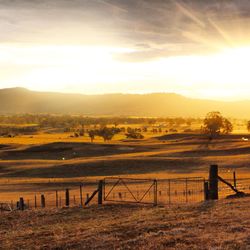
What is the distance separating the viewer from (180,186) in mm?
43062

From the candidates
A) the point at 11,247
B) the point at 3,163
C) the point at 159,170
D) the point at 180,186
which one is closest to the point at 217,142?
the point at 159,170

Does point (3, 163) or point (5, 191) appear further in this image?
point (3, 163)

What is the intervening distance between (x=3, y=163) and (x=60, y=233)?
59.1 m

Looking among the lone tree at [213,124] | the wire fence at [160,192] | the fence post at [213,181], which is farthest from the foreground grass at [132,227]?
the lone tree at [213,124]

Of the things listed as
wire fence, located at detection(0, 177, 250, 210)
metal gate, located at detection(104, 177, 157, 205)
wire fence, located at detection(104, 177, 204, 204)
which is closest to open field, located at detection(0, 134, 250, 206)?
wire fence, located at detection(0, 177, 250, 210)

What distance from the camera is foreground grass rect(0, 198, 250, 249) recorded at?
14477 mm

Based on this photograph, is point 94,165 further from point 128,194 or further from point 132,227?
point 132,227

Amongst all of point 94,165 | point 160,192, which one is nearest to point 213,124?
point 94,165

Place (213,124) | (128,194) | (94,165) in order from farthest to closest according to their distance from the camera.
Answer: (213,124)
(94,165)
(128,194)

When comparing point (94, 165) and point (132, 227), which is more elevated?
point (132, 227)

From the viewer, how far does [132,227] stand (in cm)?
1731

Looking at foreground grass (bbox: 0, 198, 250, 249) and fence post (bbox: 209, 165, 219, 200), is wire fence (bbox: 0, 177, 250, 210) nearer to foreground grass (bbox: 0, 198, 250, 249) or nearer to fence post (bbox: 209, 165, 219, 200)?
fence post (bbox: 209, 165, 219, 200)

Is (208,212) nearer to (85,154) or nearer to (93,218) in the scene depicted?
(93,218)

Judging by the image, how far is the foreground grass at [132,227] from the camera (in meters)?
14.5
